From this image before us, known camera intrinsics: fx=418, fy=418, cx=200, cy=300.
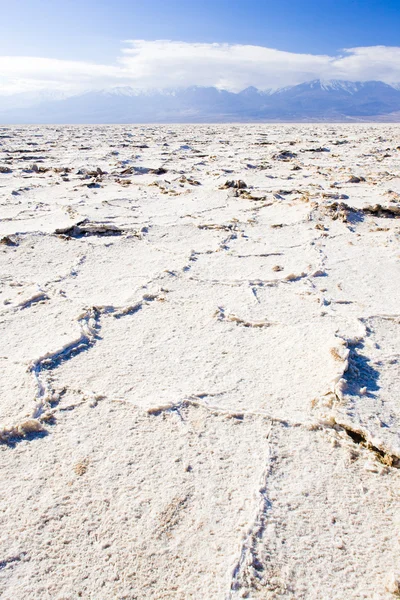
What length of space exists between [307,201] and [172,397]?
3.56m

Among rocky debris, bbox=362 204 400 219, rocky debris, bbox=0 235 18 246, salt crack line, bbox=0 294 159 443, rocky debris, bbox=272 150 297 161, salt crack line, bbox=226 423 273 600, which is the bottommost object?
salt crack line, bbox=226 423 273 600

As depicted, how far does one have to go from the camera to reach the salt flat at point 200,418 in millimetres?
1074

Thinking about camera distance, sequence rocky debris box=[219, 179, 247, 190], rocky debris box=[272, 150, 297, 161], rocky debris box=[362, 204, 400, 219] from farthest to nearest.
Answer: rocky debris box=[272, 150, 297, 161] → rocky debris box=[219, 179, 247, 190] → rocky debris box=[362, 204, 400, 219]

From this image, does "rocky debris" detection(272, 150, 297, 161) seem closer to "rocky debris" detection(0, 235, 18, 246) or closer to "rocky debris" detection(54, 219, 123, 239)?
"rocky debris" detection(54, 219, 123, 239)

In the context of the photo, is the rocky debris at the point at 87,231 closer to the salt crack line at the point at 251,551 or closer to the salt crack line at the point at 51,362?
the salt crack line at the point at 51,362

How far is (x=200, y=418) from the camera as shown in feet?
5.11

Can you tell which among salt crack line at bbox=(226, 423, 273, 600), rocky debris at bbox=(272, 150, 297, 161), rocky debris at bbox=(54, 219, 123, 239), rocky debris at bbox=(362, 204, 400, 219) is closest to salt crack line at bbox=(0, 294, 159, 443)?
salt crack line at bbox=(226, 423, 273, 600)

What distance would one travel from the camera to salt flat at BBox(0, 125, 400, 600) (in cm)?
107

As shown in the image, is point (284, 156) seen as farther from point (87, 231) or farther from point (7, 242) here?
point (7, 242)

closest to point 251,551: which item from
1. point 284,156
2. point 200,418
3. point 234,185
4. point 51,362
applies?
point 200,418

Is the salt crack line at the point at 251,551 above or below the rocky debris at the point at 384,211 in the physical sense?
below

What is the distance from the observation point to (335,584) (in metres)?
1.02

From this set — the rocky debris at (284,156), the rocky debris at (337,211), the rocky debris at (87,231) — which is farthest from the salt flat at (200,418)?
the rocky debris at (284,156)

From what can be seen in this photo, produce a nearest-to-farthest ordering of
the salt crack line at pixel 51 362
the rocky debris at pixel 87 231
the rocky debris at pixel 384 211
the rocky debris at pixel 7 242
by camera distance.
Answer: the salt crack line at pixel 51 362, the rocky debris at pixel 7 242, the rocky debris at pixel 87 231, the rocky debris at pixel 384 211
